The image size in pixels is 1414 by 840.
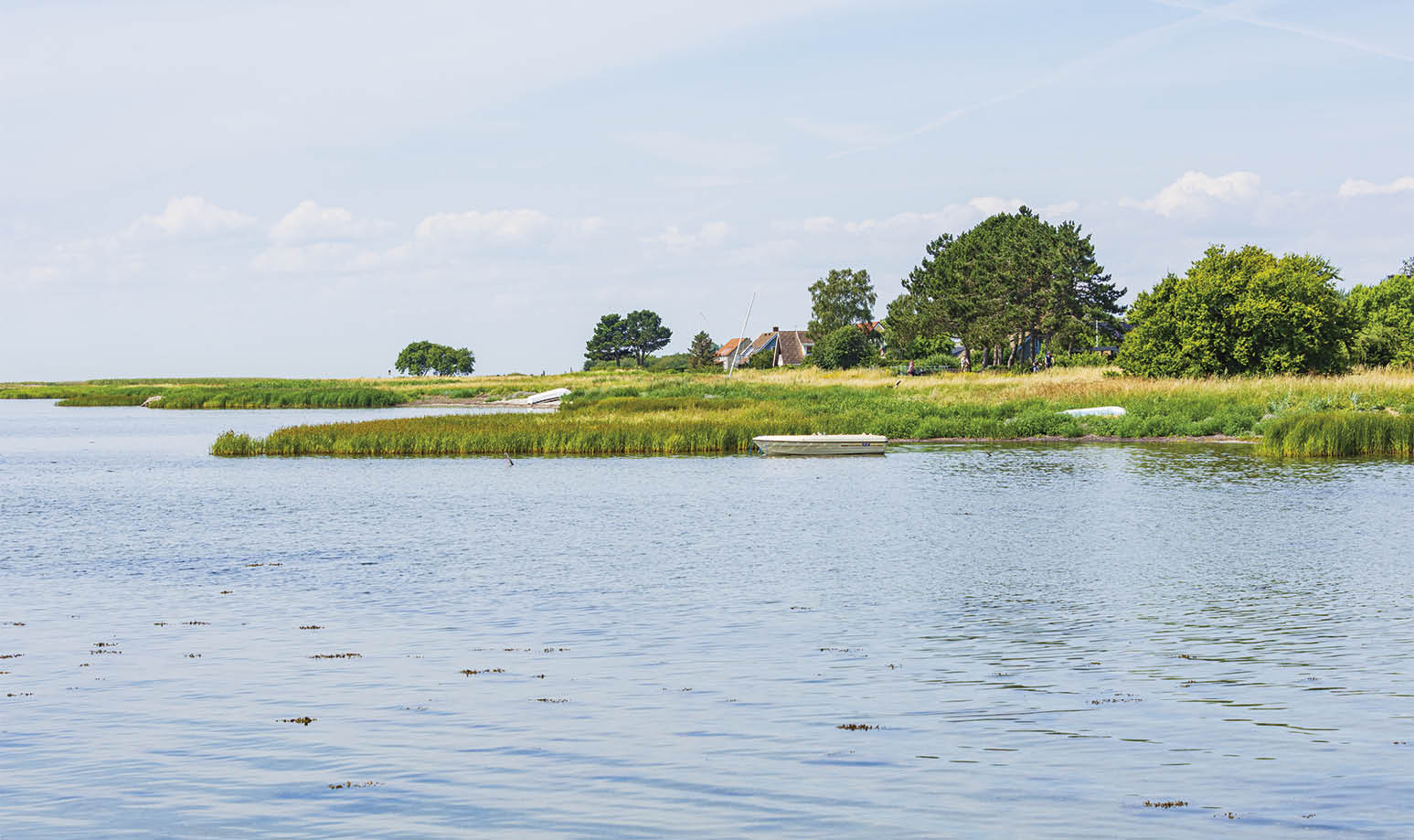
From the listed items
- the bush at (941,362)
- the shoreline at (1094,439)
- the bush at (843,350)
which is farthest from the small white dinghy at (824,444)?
the bush at (843,350)

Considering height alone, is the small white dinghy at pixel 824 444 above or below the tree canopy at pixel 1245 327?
below

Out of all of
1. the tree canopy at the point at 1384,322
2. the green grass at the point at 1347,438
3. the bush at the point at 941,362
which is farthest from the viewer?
the bush at the point at 941,362

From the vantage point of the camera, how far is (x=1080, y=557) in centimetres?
2620

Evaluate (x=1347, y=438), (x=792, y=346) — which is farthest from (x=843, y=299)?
(x=1347, y=438)

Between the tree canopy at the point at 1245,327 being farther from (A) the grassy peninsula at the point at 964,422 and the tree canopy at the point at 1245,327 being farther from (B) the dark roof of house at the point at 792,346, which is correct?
(B) the dark roof of house at the point at 792,346

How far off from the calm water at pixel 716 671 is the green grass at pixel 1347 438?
58.9 feet

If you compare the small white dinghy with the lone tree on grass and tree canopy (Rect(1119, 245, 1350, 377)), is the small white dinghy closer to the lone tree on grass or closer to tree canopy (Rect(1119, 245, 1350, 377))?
tree canopy (Rect(1119, 245, 1350, 377))

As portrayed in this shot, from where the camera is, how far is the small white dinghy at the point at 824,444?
5662 centimetres

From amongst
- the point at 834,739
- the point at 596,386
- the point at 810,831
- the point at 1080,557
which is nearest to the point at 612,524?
the point at 1080,557

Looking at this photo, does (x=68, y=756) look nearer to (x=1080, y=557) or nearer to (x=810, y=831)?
(x=810, y=831)

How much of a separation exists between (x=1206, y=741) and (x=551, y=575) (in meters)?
14.5

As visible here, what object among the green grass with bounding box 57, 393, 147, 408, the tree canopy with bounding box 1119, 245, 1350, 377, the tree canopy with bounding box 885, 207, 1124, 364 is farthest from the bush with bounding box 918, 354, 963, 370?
the green grass with bounding box 57, 393, 147, 408

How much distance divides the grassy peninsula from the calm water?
20.2 meters

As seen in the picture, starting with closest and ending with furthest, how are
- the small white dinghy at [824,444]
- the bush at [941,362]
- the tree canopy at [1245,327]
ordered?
the small white dinghy at [824,444], the tree canopy at [1245,327], the bush at [941,362]
